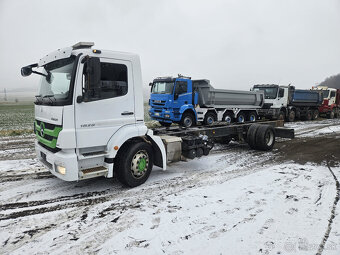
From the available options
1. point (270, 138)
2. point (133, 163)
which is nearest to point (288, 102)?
point (270, 138)

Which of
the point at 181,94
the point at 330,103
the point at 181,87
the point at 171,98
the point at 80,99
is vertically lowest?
the point at 80,99

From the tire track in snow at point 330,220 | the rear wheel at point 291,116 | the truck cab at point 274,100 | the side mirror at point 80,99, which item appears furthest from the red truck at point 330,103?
the side mirror at point 80,99

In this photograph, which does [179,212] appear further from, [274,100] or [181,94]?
[274,100]

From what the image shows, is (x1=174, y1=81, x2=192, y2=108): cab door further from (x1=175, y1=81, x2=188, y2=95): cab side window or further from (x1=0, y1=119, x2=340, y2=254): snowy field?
(x1=0, y1=119, x2=340, y2=254): snowy field

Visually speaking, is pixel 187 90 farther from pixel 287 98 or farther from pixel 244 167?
pixel 287 98

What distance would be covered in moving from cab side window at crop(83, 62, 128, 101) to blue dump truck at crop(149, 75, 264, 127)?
8351mm

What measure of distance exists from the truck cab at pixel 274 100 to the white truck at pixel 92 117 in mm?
15288

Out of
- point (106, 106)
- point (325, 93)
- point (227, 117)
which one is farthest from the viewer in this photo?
point (325, 93)

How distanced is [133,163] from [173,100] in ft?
27.6

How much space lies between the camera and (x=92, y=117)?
164 inches

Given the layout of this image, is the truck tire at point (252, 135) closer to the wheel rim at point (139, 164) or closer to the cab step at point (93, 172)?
the wheel rim at point (139, 164)

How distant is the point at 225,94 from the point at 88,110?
1243 cm

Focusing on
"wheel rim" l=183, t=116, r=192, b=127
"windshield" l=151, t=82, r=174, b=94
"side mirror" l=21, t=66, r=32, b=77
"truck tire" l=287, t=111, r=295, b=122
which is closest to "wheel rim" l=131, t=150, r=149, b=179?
"side mirror" l=21, t=66, r=32, b=77

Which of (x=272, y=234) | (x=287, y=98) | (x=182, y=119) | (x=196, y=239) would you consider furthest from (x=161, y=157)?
(x=287, y=98)
